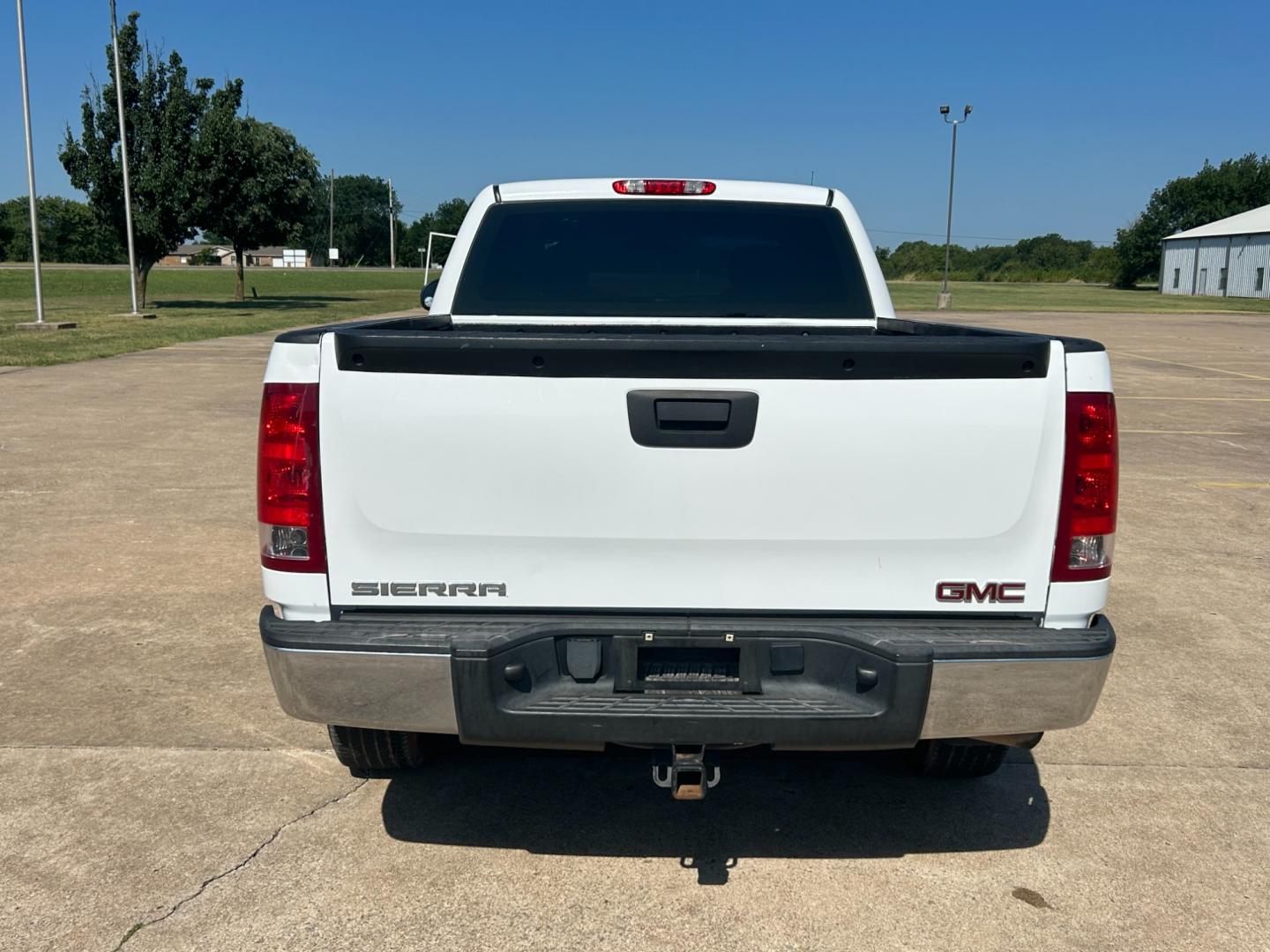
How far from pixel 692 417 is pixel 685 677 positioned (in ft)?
2.13

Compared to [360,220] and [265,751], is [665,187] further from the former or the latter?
[360,220]

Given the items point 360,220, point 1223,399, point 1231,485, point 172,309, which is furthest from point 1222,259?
point 360,220

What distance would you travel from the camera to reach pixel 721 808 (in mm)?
3781

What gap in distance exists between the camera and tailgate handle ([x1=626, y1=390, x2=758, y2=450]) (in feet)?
9.36

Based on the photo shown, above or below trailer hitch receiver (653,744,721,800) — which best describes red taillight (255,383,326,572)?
above

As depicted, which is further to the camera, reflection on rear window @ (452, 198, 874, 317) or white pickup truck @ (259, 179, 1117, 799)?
reflection on rear window @ (452, 198, 874, 317)

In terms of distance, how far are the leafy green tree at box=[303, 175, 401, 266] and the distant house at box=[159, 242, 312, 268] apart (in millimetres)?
5903

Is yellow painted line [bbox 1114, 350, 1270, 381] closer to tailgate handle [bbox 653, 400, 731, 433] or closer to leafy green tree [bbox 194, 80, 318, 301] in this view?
tailgate handle [bbox 653, 400, 731, 433]

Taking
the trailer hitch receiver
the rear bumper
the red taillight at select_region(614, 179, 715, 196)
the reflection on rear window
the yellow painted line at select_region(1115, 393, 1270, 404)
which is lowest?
the yellow painted line at select_region(1115, 393, 1270, 404)

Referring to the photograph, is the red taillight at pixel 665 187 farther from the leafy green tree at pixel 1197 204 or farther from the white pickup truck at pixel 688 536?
the leafy green tree at pixel 1197 204

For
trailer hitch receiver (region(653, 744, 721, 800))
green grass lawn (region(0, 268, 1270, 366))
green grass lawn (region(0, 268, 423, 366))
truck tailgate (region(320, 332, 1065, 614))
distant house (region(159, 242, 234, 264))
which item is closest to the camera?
truck tailgate (region(320, 332, 1065, 614))

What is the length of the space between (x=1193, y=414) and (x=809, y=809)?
40.4ft

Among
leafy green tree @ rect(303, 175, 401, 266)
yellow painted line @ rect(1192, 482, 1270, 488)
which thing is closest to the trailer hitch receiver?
yellow painted line @ rect(1192, 482, 1270, 488)

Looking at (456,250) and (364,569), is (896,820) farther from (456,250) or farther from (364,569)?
(456,250)
